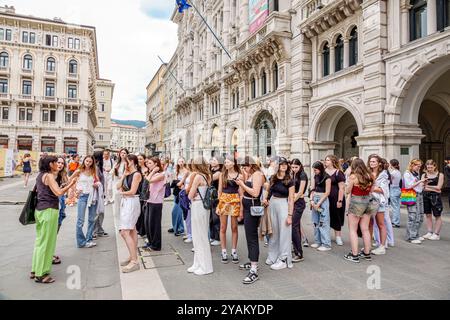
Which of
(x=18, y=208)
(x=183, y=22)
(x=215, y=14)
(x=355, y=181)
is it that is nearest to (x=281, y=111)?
(x=355, y=181)

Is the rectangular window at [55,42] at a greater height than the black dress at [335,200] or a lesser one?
greater

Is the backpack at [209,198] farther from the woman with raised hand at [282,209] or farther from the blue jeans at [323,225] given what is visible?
the blue jeans at [323,225]

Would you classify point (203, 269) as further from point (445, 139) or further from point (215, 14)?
point (215, 14)

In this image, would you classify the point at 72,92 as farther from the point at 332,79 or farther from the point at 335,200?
the point at 335,200

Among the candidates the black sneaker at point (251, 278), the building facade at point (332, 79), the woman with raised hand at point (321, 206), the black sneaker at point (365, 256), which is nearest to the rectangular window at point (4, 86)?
the building facade at point (332, 79)

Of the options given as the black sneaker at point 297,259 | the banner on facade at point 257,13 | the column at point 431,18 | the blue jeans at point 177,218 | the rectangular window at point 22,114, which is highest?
the banner on facade at point 257,13

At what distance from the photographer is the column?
10328mm

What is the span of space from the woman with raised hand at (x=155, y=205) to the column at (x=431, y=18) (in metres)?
10.4

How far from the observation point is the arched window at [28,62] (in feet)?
155

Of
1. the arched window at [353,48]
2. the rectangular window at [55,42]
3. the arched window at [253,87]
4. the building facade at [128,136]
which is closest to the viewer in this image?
the arched window at [353,48]

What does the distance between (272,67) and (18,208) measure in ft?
50.8

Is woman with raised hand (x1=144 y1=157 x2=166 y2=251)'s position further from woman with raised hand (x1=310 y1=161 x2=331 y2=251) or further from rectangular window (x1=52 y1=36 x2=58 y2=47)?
rectangular window (x1=52 y1=36 x2=58 y2=47)

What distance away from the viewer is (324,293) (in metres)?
4.23

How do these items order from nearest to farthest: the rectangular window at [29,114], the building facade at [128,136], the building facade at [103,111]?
the rectangular window at [29,114]
the building facade at [103,111]
the building facade at [128,136]
